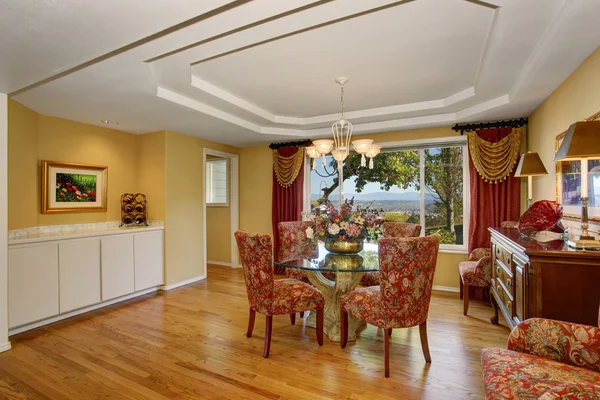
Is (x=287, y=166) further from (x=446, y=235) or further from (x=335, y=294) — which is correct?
(x=335, y=294)

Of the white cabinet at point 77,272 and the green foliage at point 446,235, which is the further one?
the green foliage at point 446,235

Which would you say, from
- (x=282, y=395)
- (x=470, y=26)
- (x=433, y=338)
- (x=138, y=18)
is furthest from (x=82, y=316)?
(x=470, y=26)

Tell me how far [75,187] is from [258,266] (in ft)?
9.90

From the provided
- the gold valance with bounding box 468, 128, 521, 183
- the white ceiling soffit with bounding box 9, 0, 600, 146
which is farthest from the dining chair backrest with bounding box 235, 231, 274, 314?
the gold valance with bounding box 468, 128, 521, 183

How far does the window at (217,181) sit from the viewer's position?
20.7 feet

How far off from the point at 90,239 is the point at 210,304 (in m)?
1.58

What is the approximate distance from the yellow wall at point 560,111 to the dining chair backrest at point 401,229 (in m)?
1.28

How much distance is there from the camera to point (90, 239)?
3.71 m

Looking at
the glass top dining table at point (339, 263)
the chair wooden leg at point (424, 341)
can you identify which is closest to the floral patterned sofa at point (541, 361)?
the chair wooden leg at point (424, 341)

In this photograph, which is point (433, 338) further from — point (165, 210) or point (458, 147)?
point (165, 210)

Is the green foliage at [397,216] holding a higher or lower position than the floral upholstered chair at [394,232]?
higher

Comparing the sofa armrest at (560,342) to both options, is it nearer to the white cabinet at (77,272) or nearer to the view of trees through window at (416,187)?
the view of trees through window at (416,187)

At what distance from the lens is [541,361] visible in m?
1.48

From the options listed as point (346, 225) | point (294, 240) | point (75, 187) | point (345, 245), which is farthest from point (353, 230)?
point (75, 187)
